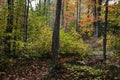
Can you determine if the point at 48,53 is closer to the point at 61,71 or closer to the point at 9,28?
the point at 9,28

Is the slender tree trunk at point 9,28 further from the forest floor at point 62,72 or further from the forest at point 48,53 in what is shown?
the forest floor at point 62,72

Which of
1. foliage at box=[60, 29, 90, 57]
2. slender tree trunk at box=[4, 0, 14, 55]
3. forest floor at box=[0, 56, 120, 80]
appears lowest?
forest floor at box=[0, 56, 120, 80]

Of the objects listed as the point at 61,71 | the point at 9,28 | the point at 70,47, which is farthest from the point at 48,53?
the point at 61,71

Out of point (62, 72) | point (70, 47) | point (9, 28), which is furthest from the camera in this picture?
point (70, 47)

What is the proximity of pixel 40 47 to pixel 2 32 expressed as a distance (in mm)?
3905

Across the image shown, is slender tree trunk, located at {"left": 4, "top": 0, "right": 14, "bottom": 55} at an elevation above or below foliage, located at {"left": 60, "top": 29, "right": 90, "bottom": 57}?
above

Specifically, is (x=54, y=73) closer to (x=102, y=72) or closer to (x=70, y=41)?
(x=102, y=72)

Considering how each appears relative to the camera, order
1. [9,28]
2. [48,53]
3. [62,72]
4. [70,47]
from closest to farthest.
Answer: [62,72], [9,28], [48,53], [70,47]

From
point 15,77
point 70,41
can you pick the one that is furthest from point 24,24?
point 15,77

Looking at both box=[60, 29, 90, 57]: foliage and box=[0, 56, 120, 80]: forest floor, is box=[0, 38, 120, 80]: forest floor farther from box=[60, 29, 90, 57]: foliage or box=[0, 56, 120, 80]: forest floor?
box=[60, 29, 90, 57]: foliage

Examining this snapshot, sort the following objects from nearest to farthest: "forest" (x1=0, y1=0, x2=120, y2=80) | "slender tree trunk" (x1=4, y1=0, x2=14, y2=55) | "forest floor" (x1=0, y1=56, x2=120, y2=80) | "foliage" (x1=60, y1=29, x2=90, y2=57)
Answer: "forest floor" (x1=0, y1=56, x2=120, y2=80)
"forest" (x1=0, y1=0, x2=120, y2=80)
"slender tree trunk" (x1=4, y1=0, x2=14, y2=55)
"foliage" (x1=60, y1=29, x2=90, y2=57)

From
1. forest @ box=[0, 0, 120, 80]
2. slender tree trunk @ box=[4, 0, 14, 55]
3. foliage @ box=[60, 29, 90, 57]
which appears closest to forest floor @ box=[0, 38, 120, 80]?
forest @ box=[0, 0, 120, 80]

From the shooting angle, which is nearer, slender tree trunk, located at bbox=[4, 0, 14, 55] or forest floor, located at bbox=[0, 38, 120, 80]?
forest floor, located at bbox=[0, 38, 120, 80]

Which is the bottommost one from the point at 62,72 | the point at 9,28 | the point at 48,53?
the point at 62,72
